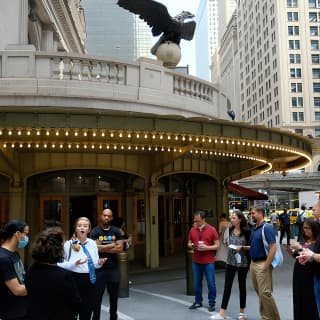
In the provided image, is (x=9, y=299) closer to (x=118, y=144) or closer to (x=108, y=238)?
(x=108, y=238)

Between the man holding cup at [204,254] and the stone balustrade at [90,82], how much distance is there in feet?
16.4

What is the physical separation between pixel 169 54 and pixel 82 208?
18.7 ft

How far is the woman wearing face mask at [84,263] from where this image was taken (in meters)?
5.64

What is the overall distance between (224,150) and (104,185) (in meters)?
4.25

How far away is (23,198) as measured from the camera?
13.0 meters

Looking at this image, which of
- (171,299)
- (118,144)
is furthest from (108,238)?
(118,144)

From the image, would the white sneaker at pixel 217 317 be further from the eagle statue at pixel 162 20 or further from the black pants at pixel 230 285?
the eagle statue at pixel 162 20

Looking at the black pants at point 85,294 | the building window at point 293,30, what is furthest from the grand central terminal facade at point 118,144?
the building window at point 293,30

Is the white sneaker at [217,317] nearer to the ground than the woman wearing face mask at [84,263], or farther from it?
nearer to the ground

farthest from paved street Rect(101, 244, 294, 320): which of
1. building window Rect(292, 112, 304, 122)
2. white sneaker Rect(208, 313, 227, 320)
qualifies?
building window Rect(292, 112, 304, 122)

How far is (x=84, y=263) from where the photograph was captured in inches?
220

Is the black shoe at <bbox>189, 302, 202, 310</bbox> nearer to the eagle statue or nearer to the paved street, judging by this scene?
the paved street

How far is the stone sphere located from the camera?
14188mm

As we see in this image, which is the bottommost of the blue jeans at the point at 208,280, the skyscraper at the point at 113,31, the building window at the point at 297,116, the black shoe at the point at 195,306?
the black shoe at the point at 195,306
